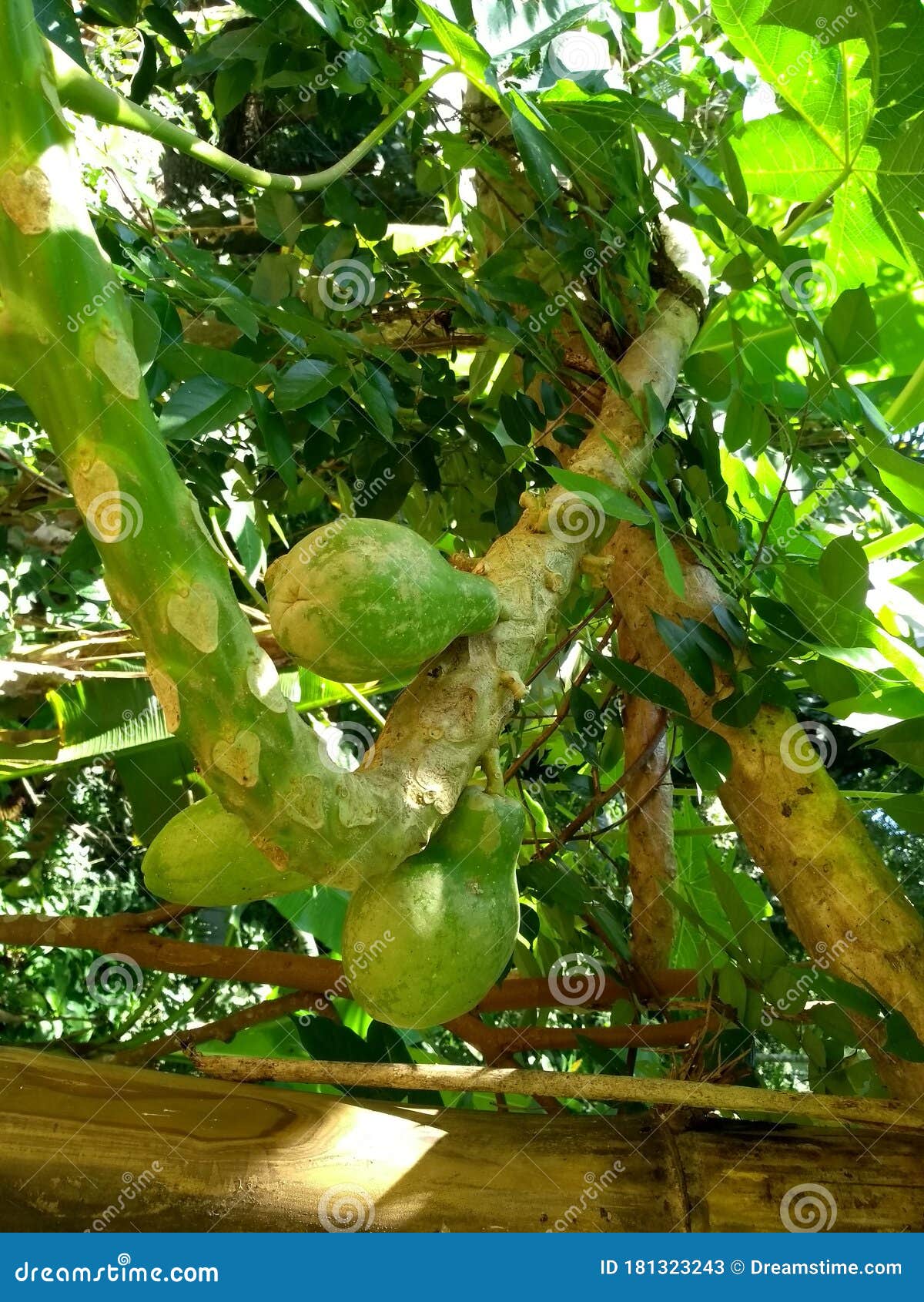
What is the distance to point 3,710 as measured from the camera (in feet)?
5.71

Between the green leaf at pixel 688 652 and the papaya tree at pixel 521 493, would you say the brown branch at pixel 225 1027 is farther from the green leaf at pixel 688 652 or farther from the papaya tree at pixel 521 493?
the green leaf at pixel 688 652

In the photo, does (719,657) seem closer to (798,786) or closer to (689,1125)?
(798,786)

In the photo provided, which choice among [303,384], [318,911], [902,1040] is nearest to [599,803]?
[902,1040]

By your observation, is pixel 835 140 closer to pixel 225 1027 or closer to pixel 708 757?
pixel 708 757

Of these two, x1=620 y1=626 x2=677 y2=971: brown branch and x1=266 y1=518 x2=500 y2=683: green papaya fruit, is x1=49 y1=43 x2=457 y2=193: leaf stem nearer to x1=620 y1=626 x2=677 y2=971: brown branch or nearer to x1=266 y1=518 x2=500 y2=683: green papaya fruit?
x1=266 y1=518 x2=500 y2=683: green papaya fruit

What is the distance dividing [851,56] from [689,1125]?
2.09ft

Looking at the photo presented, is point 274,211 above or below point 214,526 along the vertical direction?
above

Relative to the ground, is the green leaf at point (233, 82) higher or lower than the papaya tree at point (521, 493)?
higher

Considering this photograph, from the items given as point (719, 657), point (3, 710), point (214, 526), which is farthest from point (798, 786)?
point (3, 710)

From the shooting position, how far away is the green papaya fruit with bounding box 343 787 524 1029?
1.43 feet

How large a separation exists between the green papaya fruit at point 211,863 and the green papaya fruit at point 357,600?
74 mm

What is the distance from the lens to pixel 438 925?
438 mm

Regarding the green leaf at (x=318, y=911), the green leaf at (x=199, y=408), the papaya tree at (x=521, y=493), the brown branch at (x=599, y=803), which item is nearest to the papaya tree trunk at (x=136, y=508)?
the papaya tree at (x=521, y=493)

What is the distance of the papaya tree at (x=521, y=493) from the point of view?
36 centimetres
